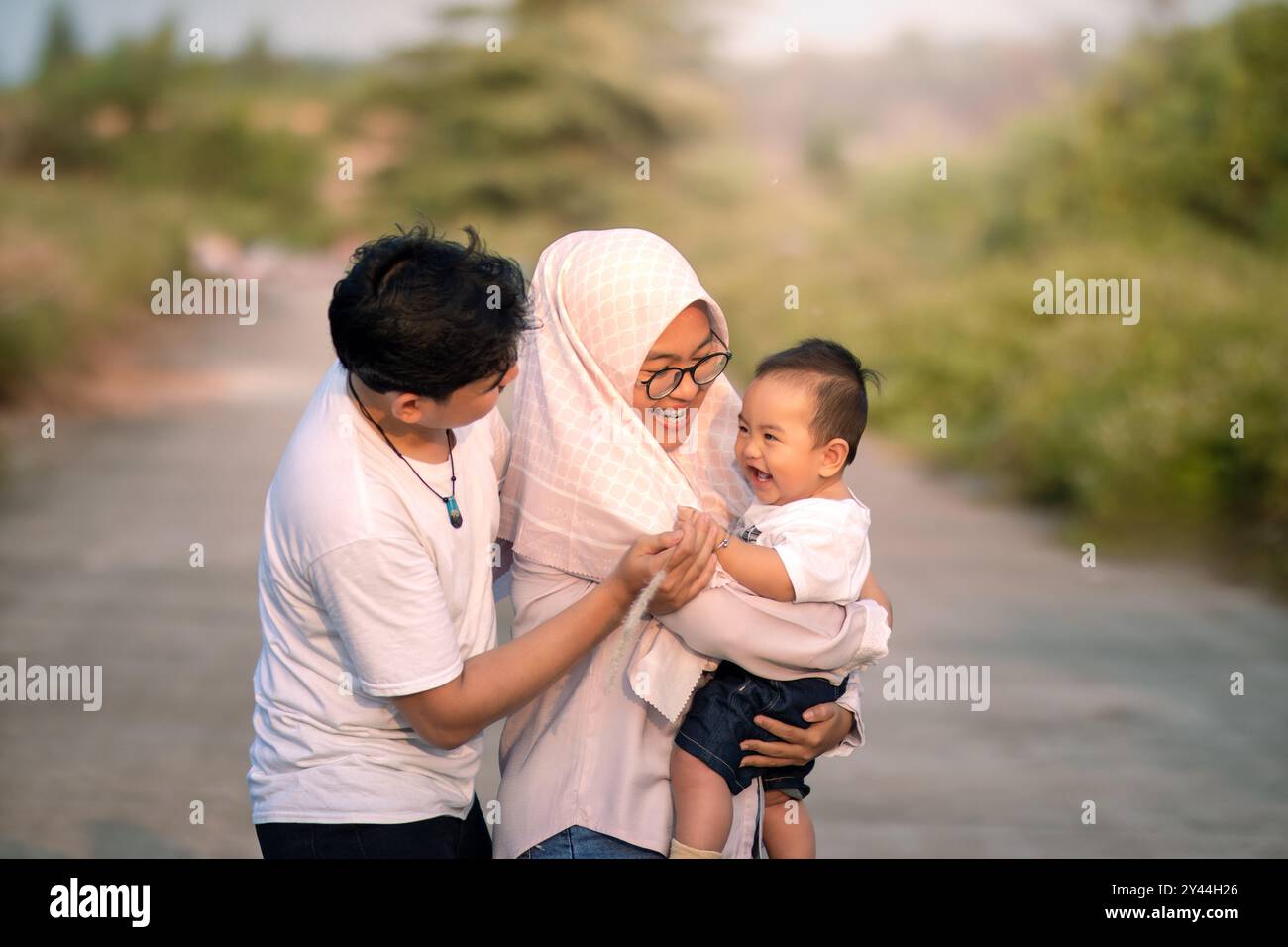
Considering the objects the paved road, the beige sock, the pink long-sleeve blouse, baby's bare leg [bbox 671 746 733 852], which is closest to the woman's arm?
the pink long-sleeve blouse

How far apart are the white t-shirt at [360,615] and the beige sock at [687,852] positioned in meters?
0.36

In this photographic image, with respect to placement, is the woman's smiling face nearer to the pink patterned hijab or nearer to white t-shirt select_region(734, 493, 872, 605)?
the pink patterned hijab

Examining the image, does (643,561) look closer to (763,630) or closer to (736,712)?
(763,630)

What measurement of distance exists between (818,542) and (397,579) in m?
0.71

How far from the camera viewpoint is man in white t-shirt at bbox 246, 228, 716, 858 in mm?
2113

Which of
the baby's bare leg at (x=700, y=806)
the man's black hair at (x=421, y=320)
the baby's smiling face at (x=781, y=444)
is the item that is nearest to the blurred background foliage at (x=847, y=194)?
the baby's smiling face at (x=781, y=444)

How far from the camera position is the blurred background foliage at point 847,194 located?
9.22 metres

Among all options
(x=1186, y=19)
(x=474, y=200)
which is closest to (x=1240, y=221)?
(x=1186, y=19)

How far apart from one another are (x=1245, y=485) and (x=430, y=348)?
23.4ft

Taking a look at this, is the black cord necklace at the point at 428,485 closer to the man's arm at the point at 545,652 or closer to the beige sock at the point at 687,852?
the man's arm at the point at 545,652

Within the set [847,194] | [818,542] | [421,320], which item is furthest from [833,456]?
[847,194]

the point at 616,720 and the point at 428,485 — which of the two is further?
the point at 616,720

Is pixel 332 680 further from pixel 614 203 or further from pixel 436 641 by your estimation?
pixel 614 203

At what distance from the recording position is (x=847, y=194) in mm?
27062
